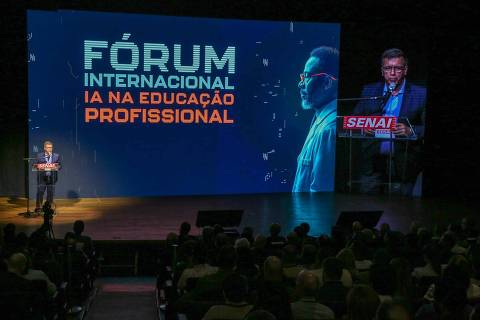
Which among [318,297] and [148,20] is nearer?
[318,297]

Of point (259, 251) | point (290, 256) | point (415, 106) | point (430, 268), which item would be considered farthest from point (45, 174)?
point (415, 106)

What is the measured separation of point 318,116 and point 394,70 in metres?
1.87

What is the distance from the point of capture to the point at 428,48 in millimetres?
13508

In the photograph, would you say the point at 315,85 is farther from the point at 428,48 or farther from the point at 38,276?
the point at 38,276

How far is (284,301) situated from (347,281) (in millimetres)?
1224

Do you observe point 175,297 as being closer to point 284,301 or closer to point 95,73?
point 284,301

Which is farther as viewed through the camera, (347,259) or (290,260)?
(290,260)

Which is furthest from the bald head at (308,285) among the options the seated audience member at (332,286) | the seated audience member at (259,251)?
the seated audience member at (259,251)

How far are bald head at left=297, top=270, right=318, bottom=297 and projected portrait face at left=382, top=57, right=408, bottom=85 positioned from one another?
10474 mm

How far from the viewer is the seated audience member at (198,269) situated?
5.16 meters

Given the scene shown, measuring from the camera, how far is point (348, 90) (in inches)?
546

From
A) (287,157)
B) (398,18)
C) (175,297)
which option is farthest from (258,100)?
(175,297)

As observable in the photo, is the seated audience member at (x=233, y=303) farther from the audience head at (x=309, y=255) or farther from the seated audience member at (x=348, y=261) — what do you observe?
the audience head at (x=309, y=255)

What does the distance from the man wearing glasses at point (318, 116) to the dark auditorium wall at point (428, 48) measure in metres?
0.36
